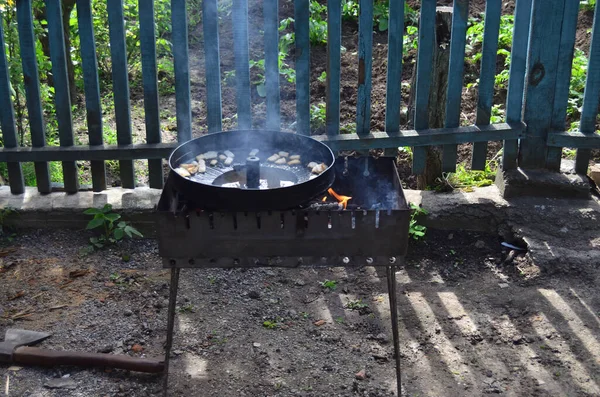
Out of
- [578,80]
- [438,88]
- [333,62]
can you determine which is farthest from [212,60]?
[578,80]

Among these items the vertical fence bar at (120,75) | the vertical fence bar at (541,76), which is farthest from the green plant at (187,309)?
the vertical fence bar at (541,76)

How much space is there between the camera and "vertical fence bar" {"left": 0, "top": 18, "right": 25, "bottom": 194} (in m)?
5.33

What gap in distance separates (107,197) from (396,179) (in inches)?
99.4

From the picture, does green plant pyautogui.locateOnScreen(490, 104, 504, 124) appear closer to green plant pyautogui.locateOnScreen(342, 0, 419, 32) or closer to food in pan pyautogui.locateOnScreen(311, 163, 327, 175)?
green plant pyautogui.locateOnScreen(342, 0, 419, 32)

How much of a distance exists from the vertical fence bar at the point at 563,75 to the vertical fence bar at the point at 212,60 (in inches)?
93.9

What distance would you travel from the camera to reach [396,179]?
13.0ft

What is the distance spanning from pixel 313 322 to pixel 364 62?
1.89 m

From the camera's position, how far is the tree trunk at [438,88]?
536 centimetres

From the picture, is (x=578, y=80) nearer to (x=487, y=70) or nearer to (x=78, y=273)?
(x=487, y=70)

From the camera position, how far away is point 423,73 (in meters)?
5.28

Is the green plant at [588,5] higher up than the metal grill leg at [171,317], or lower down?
higher up

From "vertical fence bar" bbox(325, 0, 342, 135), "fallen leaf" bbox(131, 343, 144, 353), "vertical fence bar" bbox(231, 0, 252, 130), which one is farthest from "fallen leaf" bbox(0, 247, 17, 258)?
"vertical fence bar" bbox(325, 0, 342, 135)

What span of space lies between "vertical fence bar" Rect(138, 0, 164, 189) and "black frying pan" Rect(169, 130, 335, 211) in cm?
135

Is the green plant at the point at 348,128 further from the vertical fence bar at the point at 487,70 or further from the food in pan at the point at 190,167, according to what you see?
the food in pan at the point at 190,167
